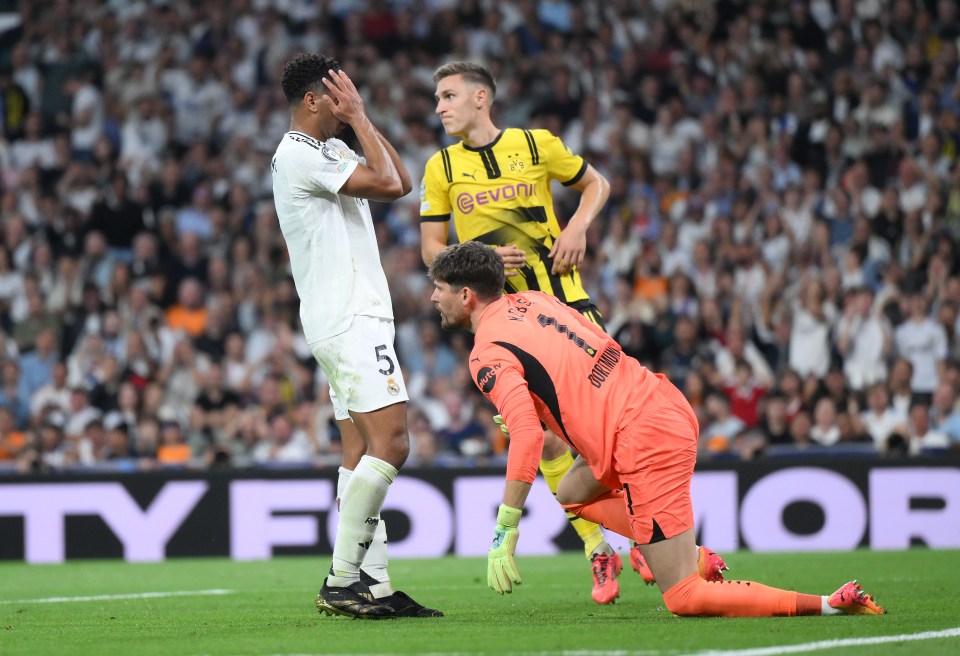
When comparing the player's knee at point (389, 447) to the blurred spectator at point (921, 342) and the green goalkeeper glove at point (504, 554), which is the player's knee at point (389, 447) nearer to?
the green goalkeeper glove at point (504, 554)

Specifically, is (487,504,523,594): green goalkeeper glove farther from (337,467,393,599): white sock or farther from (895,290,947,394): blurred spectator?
(895,290,947,394): blurred spectator

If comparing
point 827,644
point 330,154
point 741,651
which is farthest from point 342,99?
point 827,644

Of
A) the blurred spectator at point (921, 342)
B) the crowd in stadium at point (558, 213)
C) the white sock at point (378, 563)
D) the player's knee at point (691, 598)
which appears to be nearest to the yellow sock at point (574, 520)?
the white sock at point (378, 563)

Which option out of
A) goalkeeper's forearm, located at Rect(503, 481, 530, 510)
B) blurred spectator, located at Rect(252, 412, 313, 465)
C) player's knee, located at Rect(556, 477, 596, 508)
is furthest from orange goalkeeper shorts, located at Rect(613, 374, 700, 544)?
blurred spectator, located at Rect(252, 412, 313, 465)

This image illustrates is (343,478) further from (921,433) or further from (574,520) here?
(921,433)

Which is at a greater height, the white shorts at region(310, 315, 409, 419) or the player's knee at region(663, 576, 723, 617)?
the white shorts at region(310, 315, 409, 419)

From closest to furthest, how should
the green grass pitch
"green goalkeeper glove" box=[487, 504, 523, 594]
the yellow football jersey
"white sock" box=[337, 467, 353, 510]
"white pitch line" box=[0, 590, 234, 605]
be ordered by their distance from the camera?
the green grass pitch → "green goalkeeper glove" box=[487, 504, 523, 594] → "white sock" box=[337, 467, 353, 510] → the yellow football jersey → "white pitch line" box=[0, 590, 234, 605]

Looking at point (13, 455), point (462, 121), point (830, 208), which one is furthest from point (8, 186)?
point (462, 121)

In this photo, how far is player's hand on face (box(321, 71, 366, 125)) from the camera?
262 inches

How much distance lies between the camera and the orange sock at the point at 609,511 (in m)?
6.98

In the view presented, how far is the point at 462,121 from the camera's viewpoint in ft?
26.8

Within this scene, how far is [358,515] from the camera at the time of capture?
670cm

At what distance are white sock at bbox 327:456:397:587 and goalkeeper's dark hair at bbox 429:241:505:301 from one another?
1.00m

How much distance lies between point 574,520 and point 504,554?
6.58 feet
